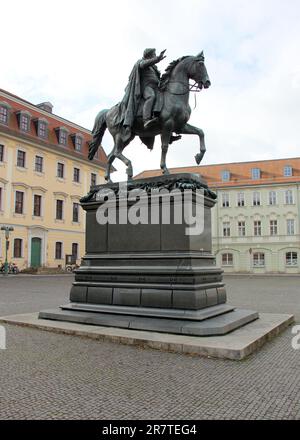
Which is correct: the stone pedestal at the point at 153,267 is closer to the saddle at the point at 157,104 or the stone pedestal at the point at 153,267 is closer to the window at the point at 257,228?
the saddle at the point at 157,104

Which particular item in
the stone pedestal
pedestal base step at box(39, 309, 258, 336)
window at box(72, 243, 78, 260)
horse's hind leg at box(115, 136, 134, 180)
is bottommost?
pedestal base step at box(39, 309, 258, 336)

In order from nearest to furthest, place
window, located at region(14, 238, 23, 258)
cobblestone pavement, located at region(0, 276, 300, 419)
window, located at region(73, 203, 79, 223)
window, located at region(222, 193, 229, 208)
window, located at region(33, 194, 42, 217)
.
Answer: cobblestone pavement, located at region(0, 276, 300, 419), window, located at region(14, 238, 23, 258), window, located at region(33, 194, 42, 217), window, located at region(73, 203, 79, 223), window, located at region(222, 193, 229, 208)

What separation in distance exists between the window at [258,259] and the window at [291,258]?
2.89 metres

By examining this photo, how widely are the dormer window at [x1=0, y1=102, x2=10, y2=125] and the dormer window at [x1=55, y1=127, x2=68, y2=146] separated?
6566 millimetres

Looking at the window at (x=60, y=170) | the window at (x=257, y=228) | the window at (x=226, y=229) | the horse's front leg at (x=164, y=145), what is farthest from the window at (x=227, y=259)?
the horse's front leg at (x=164, y=145)

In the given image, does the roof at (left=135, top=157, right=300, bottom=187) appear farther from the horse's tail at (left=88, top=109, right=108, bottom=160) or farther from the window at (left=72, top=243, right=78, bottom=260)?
the horse's tail at (left=88, top=109, right=108, bottom=160)

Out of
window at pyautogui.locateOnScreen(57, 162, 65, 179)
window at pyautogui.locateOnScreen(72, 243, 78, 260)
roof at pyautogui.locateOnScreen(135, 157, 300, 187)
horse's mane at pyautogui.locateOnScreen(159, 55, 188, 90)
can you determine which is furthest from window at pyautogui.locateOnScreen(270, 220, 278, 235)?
horse's mane at pyautogui.locateOnScreen(159, 55, 188, 90)

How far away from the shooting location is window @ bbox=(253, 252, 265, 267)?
51906 millimetres

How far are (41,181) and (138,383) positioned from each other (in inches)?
1537

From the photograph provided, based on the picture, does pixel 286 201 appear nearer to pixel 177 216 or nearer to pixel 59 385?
pixel 177 216

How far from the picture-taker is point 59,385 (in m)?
4.16

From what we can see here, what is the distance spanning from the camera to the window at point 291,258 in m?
50.2

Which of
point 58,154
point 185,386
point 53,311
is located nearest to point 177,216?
point 53,311
